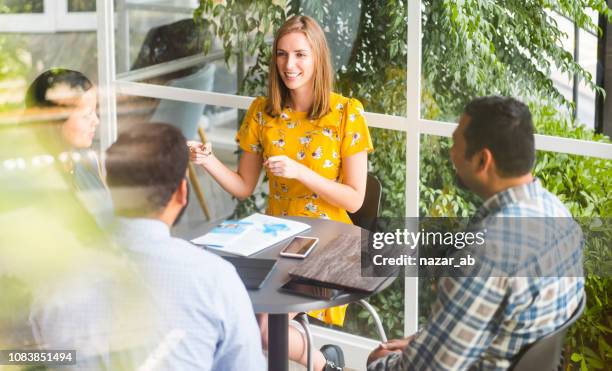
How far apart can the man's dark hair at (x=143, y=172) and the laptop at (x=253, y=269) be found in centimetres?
43

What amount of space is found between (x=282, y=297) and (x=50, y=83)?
1.86 ft

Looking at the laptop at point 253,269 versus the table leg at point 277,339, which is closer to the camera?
the laptop at point 253,269

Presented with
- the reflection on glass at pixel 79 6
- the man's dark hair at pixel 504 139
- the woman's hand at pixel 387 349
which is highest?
the reflection on glass at pixel 79 6

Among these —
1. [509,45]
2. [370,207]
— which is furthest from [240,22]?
[509,45]

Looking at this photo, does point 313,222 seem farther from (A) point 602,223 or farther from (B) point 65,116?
(B) point 65,116

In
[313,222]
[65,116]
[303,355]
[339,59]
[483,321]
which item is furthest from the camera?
[339,59]

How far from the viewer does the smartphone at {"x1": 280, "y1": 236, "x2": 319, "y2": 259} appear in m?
1.64

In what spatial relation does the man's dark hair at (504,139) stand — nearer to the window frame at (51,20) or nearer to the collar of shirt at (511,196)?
the collar of shirt at (511,196)

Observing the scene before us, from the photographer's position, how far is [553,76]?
1.90 m

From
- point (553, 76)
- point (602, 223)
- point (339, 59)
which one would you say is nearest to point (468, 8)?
point (553, 76)

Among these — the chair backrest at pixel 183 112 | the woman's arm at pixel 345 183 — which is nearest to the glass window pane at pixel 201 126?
the chair backrest at pixel 183 112

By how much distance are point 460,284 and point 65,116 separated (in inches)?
22.5

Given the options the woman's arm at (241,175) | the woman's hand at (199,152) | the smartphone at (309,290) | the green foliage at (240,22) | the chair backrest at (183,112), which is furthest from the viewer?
the green foliage at (240,22)

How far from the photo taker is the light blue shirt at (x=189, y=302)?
3.51 feet
